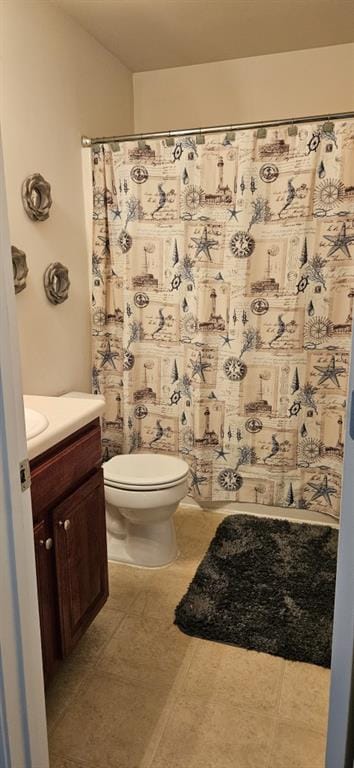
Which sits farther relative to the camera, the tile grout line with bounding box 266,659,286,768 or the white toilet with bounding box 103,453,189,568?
the white toilet with bounding box 103,453,189,568

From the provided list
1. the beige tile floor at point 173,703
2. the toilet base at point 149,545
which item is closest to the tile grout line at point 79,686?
the beige tile floor at point 173,703

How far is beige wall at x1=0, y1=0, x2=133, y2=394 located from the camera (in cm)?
200

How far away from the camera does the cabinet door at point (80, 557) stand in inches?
59.4

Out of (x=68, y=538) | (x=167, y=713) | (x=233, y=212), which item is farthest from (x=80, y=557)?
(x=233, y=212)

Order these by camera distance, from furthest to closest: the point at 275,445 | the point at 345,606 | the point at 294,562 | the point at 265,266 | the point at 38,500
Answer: the point at 275,445 < the point at 265,266 < the point at 294,562 < the point at 38,500 < the point at 345,606

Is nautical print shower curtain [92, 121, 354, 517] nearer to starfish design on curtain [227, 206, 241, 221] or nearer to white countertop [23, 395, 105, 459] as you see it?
starfish design on curtain [227, 206, 241, 221]

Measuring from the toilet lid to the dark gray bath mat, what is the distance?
0.43m

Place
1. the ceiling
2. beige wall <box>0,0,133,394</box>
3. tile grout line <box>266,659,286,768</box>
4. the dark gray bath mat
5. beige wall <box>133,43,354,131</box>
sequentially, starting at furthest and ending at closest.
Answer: beige wall <box>133,43,354,131</box>
the ceiling
beige wall <box>0,0,133,394</box>
the dark gray bath mat
tile grout line <box>266,659,286,768</box>

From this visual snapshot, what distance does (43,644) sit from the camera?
1438 millimetres

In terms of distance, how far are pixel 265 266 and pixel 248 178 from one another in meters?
0.40

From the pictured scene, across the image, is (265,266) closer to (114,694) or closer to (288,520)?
(288,520)

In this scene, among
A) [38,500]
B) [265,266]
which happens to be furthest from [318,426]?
[38,500]

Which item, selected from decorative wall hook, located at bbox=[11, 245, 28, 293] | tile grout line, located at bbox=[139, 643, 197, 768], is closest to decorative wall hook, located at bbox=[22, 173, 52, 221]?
decorative wall hook, located at bbox=[11, 245, 28, 293]

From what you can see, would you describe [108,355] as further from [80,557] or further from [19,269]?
[80,557]
